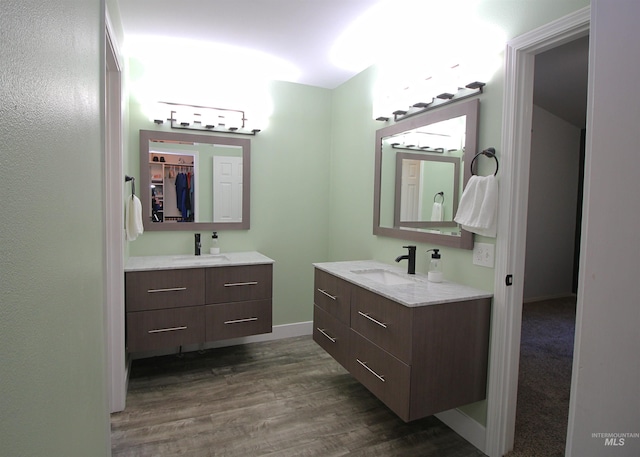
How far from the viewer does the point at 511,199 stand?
6.10ft

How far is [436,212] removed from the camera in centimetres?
239

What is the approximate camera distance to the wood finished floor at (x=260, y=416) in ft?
6.58

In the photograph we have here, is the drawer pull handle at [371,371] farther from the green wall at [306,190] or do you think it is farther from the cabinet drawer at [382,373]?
the green wall at [306,190]

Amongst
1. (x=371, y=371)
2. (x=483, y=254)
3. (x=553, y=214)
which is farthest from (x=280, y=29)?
(x=553, y=214)

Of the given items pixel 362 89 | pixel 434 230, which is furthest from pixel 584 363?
pixel 362 89

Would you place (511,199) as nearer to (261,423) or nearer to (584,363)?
(584,363)

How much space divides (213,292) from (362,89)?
7.09 feet

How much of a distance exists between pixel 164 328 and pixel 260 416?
39.1 inches

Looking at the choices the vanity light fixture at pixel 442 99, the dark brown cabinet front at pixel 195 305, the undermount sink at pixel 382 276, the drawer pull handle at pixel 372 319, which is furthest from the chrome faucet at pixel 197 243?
the vanity light fixture at pixel 442 99

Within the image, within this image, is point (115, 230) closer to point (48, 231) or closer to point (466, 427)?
point (48, 231)

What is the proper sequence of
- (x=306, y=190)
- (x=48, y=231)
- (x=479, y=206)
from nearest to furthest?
1. (x=48, y=231)
2. (x=479, y=206)
3. (x=306, y=190)

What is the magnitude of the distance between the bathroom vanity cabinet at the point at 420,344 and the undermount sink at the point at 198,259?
4.26ft

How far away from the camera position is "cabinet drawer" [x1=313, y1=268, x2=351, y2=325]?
2.37m

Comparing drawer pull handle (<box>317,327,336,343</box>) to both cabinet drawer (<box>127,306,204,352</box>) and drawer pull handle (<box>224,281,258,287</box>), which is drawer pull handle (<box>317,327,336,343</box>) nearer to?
drawer pull handle (<box>224,281,258,287</box>)
